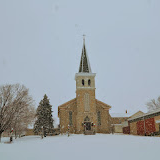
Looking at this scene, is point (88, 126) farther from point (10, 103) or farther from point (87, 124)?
point (10, 103)

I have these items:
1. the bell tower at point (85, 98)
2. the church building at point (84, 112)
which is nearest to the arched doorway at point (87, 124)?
the church building at point (84, 112)

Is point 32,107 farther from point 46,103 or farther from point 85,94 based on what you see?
point 85,94

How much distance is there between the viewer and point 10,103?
3092 cm

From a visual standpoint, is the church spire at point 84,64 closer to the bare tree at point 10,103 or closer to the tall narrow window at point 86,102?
the tall narrow window at point 86,102

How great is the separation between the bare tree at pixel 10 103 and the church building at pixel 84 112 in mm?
12682

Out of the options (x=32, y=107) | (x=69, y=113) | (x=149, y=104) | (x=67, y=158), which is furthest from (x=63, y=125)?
(x=67, y=158)

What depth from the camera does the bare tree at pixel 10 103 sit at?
30.3m

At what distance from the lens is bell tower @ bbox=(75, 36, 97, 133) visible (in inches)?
1674

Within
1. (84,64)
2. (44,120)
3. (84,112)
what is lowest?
(44,120)

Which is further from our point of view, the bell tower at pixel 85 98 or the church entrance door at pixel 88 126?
the bell tower at pixel 85 98

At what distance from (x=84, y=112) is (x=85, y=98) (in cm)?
326

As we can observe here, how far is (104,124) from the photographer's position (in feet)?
143

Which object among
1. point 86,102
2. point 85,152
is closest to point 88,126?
point 86,102

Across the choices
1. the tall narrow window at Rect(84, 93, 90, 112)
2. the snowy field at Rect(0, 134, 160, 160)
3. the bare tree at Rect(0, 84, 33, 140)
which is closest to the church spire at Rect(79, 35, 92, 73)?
the tall narrow window at Rect(84, 93, 90, 112)
